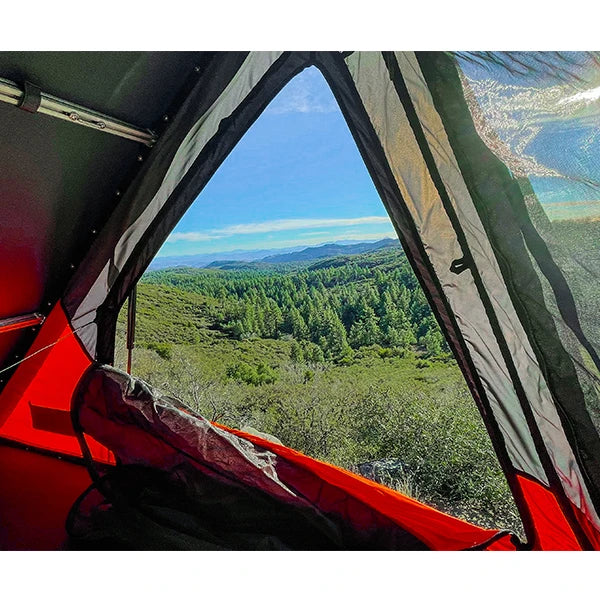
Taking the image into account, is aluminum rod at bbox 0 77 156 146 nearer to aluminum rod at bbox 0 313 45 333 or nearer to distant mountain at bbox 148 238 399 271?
aluminum rod at bbox 0 313 45 333

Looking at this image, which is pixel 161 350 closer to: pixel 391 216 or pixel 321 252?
pixel 321 252

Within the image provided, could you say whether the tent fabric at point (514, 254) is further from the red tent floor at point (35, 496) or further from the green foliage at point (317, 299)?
the green foliage at point (317, 299)

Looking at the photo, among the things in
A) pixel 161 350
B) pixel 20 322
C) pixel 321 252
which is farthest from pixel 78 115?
pixel 321 252

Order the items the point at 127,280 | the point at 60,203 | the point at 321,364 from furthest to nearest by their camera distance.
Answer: the point at 321,364, the point at 127,280, the point at 60,203

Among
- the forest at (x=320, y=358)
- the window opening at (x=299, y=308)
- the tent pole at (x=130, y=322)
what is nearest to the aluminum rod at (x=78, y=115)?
the tent pole at (x=130, y=322)

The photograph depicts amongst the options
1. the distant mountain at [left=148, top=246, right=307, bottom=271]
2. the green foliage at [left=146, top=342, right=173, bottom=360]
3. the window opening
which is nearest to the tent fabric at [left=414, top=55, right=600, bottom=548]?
the window opening

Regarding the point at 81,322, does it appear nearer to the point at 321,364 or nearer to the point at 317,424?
the point at 317,424

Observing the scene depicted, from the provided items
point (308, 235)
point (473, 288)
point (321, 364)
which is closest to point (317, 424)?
point (321, 364)
